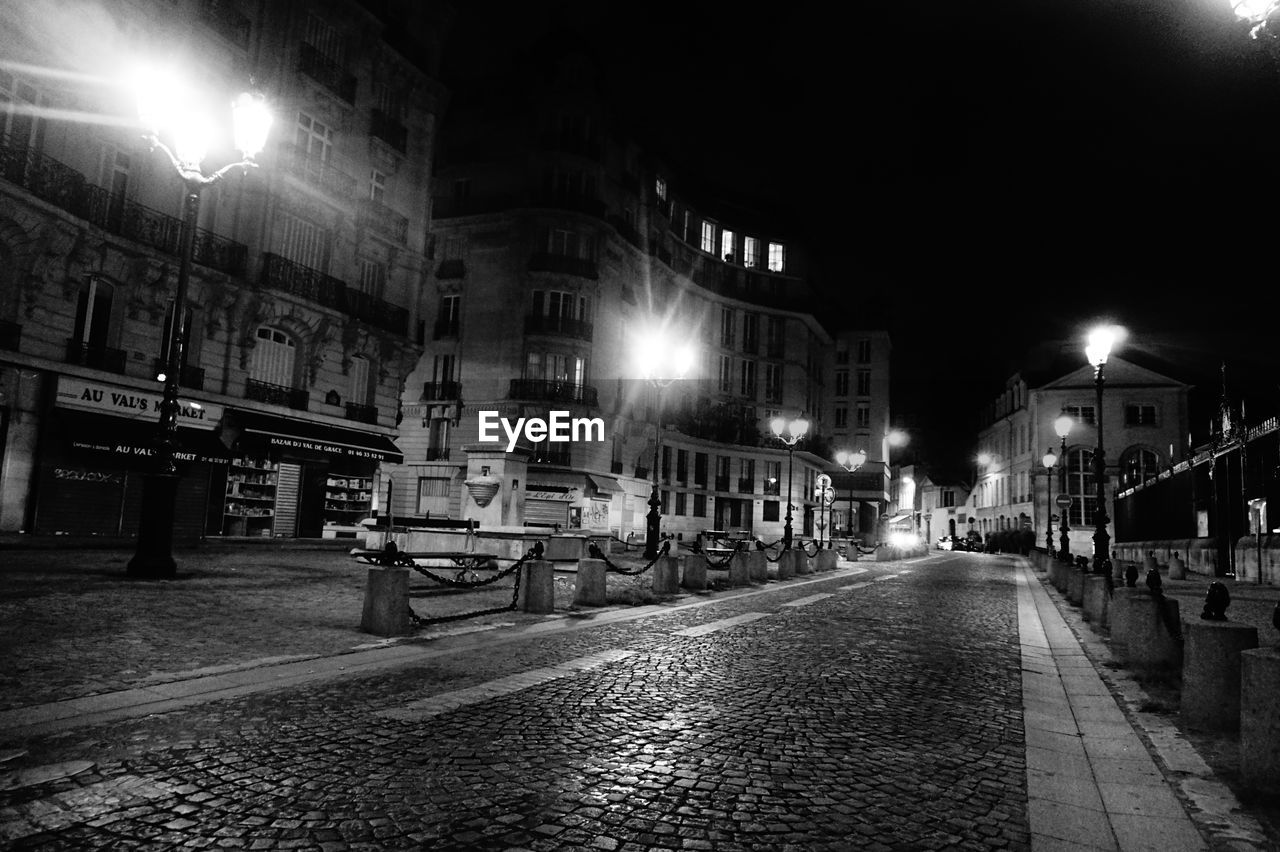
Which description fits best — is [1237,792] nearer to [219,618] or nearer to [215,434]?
[219,618]

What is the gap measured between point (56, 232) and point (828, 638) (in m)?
19.2

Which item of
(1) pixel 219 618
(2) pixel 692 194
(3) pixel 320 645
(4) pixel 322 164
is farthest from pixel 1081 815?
(2) pixel 692 194

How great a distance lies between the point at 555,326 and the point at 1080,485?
40.5 meters

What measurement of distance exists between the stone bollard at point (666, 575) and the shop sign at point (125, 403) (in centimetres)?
1439

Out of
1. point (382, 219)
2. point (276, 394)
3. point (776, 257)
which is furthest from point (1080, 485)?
point (276, 394)

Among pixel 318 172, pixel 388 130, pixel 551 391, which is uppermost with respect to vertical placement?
pixel 388 130

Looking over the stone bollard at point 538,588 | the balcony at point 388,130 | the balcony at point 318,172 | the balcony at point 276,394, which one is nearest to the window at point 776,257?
the balcony at point 388,130

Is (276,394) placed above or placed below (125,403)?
above

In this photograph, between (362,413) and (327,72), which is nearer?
(327,72)

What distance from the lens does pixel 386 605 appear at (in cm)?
775

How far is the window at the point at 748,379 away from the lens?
52438mm

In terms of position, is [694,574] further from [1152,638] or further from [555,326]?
[555,326]

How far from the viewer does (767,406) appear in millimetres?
52938

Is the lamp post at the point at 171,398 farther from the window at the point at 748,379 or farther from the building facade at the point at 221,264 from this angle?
the window at the point at 748,379
